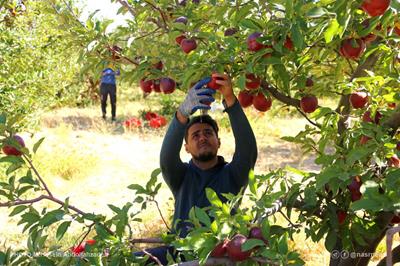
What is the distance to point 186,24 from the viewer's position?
6.28 feet

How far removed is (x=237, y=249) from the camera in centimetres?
122

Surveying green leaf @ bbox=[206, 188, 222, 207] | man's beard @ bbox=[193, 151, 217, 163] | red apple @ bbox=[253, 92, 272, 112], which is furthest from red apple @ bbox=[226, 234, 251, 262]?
man's beard @ bbox=[193, 151, 217, 163]

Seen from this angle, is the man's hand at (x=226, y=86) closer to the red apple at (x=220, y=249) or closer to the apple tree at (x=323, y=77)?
the apple tree at (x=323, y=77)

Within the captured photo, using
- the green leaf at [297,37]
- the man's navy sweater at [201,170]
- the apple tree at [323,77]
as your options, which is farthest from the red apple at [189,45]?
the green leaf at [297,37]

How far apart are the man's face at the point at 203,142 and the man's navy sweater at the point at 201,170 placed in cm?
7

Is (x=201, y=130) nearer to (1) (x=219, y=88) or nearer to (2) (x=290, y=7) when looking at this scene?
(1) (x=219, y=88)

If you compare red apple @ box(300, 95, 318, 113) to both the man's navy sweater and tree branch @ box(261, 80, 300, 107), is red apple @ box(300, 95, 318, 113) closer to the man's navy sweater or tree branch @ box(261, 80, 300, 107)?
tree branch @ box(261, 80, 300, 107)

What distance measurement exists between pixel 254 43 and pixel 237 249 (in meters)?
0.65

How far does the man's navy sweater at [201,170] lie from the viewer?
2.15 metres

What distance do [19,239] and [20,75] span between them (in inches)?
54.1

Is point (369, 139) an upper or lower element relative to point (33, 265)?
upper

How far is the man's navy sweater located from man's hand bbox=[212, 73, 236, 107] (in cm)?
3

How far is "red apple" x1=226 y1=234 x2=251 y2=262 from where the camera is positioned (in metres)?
1.22

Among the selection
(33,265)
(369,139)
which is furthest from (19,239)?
(369,139)
